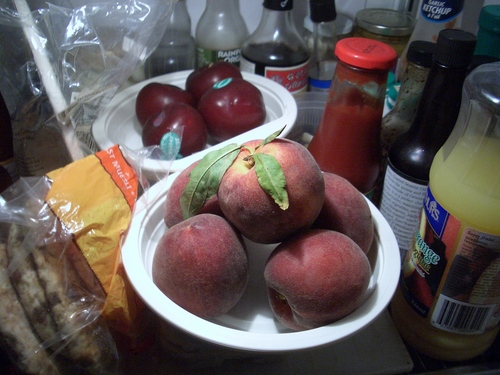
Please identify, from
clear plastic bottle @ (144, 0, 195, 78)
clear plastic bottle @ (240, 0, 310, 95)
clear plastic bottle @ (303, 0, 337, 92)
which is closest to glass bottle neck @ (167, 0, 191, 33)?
clear plastic bottle @ (144, 0, 195, 78)

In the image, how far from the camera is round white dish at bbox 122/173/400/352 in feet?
1.30

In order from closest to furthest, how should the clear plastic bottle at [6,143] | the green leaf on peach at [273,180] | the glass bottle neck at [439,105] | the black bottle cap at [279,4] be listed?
the green leaf on peach at [273,180] → the glass bottle neck at [439,105] → the clear plastic bottle at [6,143] → the black bottle cap at [279,4]

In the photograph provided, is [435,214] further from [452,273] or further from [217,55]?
[217,55]

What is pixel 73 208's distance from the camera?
476 mm

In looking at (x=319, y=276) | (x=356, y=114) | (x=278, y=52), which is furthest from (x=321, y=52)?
(x=319, y=276)

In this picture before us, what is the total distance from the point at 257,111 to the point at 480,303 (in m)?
0.40

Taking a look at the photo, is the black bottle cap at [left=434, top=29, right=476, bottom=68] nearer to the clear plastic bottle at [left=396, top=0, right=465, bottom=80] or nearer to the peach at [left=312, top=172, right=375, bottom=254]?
the peach at [left=312, top=172, right=375, bottom=254]

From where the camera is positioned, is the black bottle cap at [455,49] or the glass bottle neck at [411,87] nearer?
the black bottle cap at [455,49]

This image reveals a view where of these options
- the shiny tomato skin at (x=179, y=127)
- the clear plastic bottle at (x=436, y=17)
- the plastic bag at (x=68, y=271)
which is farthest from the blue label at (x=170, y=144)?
the clear plastic bottle at (x=436, y=17)

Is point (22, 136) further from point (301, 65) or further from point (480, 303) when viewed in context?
point (480, 303)

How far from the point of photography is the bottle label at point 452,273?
1.46 ft

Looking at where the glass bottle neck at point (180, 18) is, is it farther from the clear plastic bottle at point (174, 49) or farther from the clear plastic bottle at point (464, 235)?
the clear plastic bottle at point (464, 235)

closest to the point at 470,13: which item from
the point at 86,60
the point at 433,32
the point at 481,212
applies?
the point at 433,32

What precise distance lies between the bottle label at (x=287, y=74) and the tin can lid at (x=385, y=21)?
13cm
